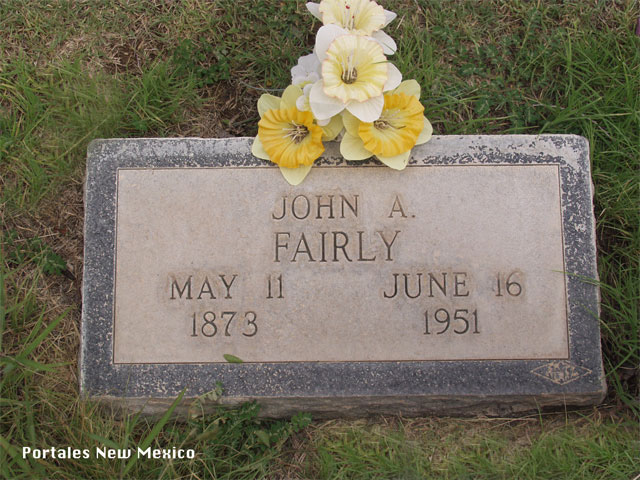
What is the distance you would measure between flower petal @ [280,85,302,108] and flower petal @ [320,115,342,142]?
173mm

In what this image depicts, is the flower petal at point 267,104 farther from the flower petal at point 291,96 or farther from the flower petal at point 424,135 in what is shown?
the flower petal at point 424,135

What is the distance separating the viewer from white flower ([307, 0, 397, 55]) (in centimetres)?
219

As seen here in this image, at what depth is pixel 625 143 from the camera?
261 cm

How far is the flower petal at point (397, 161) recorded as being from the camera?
2.24 m

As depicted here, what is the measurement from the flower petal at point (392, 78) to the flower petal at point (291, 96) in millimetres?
369

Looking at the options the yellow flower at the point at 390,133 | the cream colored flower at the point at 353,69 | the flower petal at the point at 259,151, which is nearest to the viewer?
the cream colored flower at the point at 353,69

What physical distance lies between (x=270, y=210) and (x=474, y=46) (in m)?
1.44

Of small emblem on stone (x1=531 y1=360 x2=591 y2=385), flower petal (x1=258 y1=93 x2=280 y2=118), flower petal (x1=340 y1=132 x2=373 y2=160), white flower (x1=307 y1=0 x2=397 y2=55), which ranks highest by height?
white flower (x1=307 y1=0 x2=397 y2=55)

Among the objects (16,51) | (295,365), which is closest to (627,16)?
(295,365)

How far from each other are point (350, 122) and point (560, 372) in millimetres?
1358

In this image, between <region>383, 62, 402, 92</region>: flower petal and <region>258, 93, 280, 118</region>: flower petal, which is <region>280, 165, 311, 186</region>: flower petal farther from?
<region>383, 62, 402, 92</region>: flower petal

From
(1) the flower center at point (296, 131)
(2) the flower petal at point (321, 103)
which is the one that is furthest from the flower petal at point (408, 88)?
(1) the flower center at point (296, 131)

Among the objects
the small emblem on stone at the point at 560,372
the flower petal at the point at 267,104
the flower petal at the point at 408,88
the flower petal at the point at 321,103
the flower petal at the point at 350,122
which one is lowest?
the small emblem on stone at the point at 560,372

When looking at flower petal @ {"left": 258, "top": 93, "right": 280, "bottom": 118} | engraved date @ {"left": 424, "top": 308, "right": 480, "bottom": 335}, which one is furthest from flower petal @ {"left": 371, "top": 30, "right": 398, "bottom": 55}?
engraved date @ {"left": 424, "top": 308, "right": 480, "bottom": 335}
